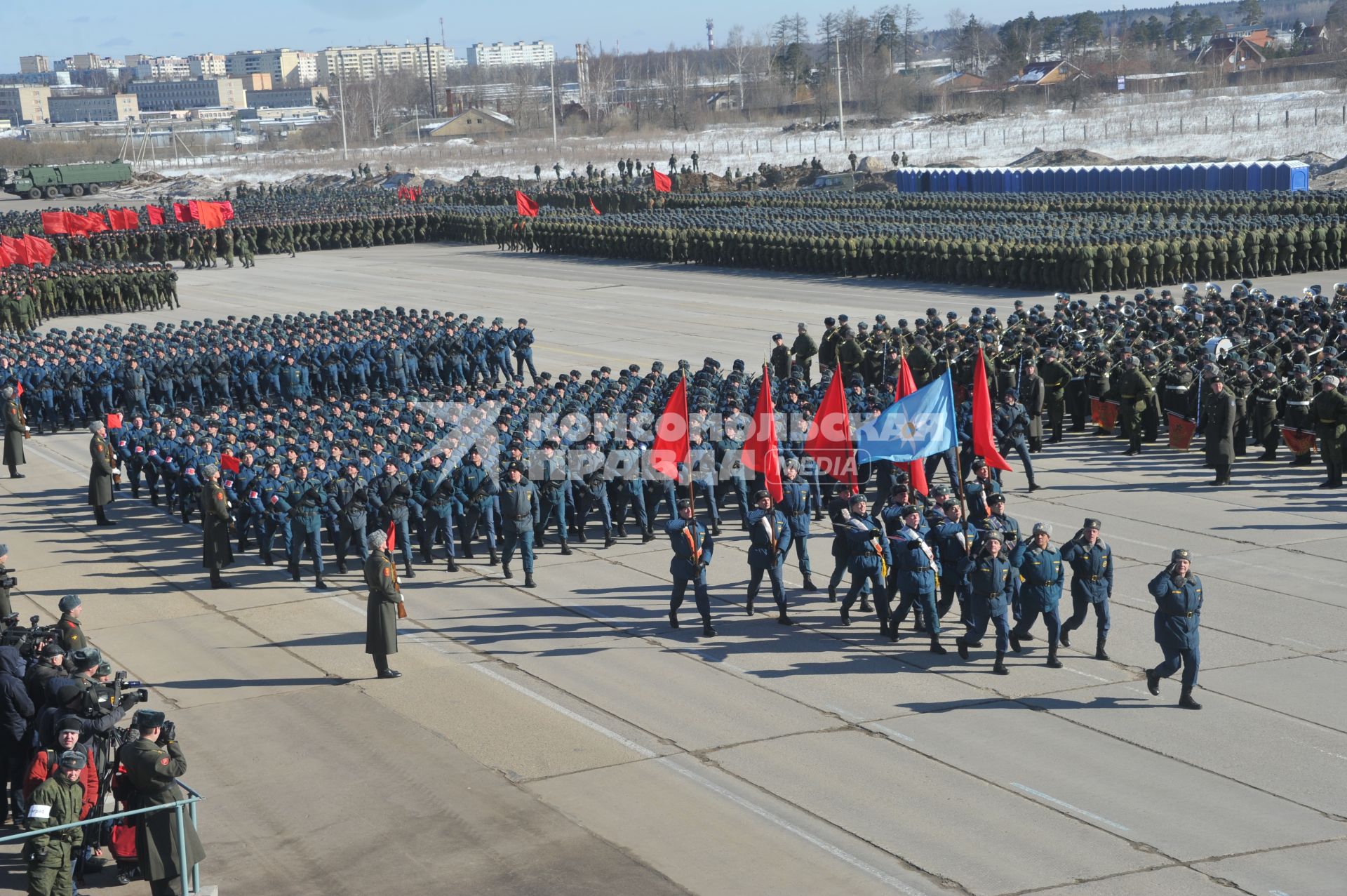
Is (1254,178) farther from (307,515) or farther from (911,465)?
(307,515)

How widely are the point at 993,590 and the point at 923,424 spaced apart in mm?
2712

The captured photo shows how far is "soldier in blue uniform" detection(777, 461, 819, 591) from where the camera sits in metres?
15.0

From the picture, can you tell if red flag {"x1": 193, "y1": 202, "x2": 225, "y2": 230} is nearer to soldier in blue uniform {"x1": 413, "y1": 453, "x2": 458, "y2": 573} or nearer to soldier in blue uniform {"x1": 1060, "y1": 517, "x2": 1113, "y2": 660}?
soldier in blue uniform {"x1": 413, "y1": 453, "x2": 458, "y2": 573}

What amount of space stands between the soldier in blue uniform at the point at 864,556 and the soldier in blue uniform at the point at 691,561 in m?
1.29

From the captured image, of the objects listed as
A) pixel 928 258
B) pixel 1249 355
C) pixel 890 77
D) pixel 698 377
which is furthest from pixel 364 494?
pixel 890 77

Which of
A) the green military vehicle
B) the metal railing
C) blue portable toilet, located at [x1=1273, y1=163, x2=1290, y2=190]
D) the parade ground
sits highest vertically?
the green military vehicle

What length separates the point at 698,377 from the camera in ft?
70.8

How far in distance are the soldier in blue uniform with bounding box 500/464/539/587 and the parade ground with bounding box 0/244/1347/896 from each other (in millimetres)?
351

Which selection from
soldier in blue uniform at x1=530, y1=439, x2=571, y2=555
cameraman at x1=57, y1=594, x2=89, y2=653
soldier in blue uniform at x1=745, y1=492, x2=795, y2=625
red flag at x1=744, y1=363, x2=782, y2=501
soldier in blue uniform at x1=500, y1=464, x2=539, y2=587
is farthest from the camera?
soldier in blue uniform at x1=530, y1=439, x2=571, y2=555

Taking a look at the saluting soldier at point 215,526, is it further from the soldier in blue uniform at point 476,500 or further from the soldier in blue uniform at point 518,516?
the soldier in blue uniform at point 518,516

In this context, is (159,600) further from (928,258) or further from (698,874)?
(928,258)

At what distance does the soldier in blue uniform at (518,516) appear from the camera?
619 inches

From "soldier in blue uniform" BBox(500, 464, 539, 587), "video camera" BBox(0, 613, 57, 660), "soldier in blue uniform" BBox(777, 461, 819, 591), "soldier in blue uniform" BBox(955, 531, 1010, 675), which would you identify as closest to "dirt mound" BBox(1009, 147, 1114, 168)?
"soldier in blue uniform" BBox(777, 461, 819, 591)

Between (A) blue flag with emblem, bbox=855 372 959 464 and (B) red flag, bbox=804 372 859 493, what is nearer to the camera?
(A) blue flag with emblem, bbox=855 372 959 464
